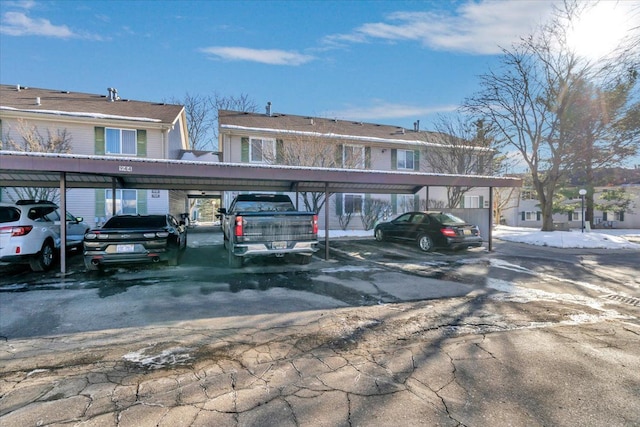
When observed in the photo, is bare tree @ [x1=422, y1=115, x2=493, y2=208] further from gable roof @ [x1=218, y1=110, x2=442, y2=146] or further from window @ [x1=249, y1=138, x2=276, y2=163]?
window @ [x1=249, y1=138, x2=276, y2=163]

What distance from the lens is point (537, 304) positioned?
5492 millimetres

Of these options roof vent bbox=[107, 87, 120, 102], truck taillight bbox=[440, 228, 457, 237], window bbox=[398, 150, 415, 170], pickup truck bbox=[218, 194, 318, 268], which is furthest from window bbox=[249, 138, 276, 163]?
pickup truck bbox=[218, 194, 318, 268]

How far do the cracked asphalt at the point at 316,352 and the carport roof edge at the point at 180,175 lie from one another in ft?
7.81

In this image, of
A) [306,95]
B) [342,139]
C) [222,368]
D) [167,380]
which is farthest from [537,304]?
[306,95]

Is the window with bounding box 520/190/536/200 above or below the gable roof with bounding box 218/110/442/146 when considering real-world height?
below

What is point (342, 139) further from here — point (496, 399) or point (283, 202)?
point (496, 399)

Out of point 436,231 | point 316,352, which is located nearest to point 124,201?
point 436,231

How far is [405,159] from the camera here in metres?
21.8

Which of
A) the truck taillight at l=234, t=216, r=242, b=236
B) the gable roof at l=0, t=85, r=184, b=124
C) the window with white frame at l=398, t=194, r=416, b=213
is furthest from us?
the window with white frame at l=398, t=194, r=416, b=213

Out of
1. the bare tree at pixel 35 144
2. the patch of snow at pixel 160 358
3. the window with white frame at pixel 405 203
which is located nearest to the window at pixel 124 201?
the bare tree at pixel 35 144

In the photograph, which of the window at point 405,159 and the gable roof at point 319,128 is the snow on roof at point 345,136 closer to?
the gable roof at point 319,128

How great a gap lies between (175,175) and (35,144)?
10.1m

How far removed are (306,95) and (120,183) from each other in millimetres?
13810

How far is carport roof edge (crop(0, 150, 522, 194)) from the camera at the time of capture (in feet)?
22.5
